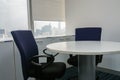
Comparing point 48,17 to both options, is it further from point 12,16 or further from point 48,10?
point 12,16

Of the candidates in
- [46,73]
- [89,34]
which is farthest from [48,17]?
[46,73]

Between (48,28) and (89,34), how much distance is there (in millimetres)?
1148

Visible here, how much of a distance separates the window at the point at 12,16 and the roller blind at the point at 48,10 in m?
0.28

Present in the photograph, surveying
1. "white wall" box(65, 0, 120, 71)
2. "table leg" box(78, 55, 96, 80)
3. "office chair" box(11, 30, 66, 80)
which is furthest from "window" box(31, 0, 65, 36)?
"table leg" box(78, 55, 96, 80)

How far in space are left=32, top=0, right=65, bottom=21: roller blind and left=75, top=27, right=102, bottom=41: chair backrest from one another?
0.97 metres

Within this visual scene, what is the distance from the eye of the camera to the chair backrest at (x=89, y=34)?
2.84 meters

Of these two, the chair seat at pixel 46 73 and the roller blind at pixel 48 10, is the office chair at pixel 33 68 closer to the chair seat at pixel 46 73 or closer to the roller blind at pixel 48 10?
the chair seat at pixel 46 73

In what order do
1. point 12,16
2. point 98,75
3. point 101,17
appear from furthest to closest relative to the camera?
point 101,17 → point 98,75 → point 12,16

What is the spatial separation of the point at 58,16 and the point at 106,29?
1281mm

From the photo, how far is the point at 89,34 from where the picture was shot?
9.59 ft

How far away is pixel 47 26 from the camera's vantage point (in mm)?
3621

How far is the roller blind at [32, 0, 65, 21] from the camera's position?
3.32 meters

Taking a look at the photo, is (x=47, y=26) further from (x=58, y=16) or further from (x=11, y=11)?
(x=11, y=11)

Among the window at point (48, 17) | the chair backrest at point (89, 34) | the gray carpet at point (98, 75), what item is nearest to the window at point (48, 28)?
the window at point (48, 17)
